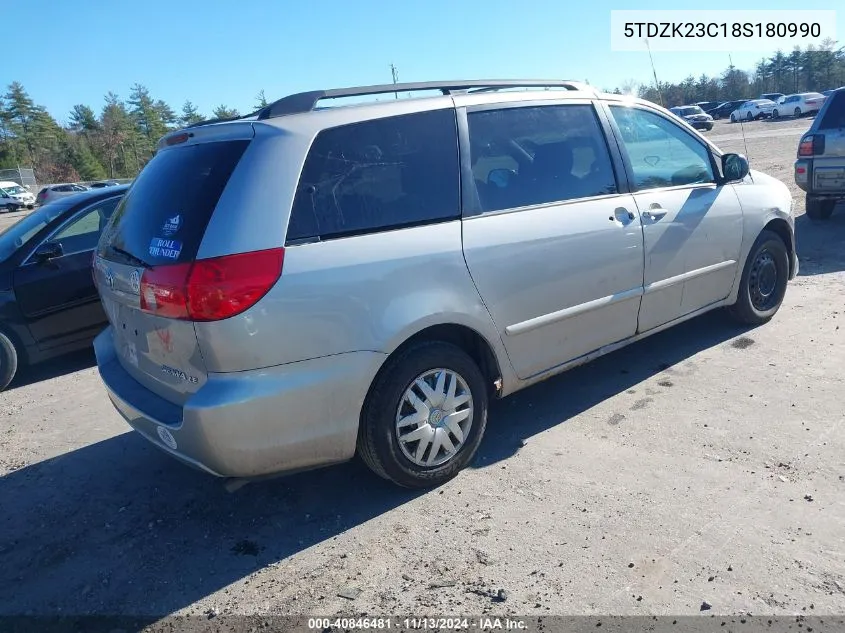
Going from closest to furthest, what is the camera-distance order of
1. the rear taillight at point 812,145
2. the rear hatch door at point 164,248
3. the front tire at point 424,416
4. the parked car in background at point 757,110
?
the rear hatch door at point 164,248 < the front tire at point 424,416 < the rear taillight at point 812,145 < the parked car in background at point 757,110

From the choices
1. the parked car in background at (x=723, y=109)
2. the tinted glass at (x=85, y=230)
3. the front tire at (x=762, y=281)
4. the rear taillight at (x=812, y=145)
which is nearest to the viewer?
the front tire at (x=762, y=281)

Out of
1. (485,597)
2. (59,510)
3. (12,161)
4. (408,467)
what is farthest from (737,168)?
(12,161)

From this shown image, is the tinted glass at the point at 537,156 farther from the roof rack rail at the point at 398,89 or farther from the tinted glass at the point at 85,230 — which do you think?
the tinted glass at the point at 85,230

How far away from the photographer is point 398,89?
11.4 feet

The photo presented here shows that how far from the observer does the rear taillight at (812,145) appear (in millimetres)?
8734

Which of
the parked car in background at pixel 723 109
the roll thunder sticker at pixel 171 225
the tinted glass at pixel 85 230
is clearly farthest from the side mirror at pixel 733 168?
the parked car in background at pixel 723 109

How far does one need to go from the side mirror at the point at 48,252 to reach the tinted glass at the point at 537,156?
442 centimetres

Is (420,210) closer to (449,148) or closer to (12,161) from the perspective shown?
(449,148)

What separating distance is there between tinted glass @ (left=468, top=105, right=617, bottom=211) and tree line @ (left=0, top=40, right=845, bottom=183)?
5969 centimetres

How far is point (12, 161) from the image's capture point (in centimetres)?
6350

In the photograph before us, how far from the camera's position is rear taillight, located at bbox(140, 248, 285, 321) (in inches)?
106

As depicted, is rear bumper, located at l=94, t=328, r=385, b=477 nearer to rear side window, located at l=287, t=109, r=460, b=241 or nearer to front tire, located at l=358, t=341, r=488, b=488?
front tire, located at l=358, t=341, r=488, b=488

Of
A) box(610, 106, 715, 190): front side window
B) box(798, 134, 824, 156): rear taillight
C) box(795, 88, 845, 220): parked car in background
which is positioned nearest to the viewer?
box(610, 106, 715, 190): front side window

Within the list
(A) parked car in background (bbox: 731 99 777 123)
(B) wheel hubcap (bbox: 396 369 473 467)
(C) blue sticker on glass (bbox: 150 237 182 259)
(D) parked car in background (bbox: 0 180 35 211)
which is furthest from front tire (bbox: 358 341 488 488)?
(A) parked car in background (bbox: 731 99 777 123)
